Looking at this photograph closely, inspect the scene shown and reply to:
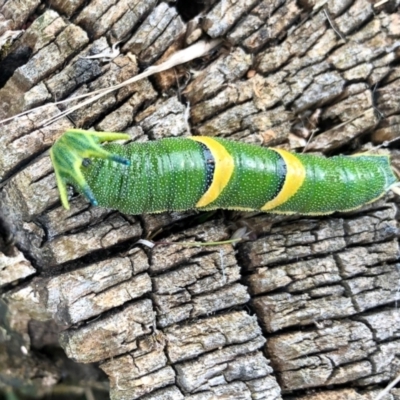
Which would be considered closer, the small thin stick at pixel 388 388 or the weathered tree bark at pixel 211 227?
the weathered tree bark at pixel 211 227

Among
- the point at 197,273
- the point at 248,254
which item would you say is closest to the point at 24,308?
the point at 197,273

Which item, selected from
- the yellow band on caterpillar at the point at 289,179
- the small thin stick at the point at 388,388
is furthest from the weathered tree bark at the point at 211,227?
the yellow band on caterpillar at the point at 289,179

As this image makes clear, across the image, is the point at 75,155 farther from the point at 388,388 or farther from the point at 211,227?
the point at 388,388

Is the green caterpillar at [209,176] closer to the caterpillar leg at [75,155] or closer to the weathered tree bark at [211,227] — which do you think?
the caterpillar leg at [75,155]

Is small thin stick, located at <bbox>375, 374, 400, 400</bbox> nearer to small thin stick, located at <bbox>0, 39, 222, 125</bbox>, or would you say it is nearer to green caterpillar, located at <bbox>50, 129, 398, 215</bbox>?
green caterpillar, located at <bbox>50, 129, 398, 215</bbox>

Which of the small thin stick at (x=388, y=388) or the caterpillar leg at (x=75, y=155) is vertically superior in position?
the caterpillar leg at (x=75, y=155)

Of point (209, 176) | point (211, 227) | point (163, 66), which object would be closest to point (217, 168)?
point (209, 176)

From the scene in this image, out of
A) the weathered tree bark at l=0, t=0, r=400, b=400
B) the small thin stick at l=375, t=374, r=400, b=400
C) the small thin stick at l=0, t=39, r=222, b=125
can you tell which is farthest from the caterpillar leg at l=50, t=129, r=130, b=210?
the small thin stick at l=375, t=374, r=400, b=400

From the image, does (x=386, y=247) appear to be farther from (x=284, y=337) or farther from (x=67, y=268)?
(x=67, y=268)
